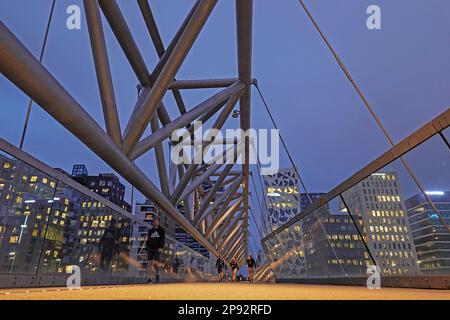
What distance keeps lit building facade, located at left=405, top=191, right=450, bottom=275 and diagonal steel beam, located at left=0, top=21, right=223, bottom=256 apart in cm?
607

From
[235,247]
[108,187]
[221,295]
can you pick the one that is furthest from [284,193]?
[221,295]

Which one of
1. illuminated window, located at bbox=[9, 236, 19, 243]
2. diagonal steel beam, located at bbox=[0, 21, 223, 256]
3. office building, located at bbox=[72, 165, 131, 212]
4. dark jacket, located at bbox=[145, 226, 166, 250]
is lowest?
illuminated window, located at bbox=[9, 236, 19, 243]

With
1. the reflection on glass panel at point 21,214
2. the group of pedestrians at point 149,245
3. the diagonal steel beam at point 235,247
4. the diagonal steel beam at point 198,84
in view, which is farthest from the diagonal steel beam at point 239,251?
the reflection on glass panel at point 21,214

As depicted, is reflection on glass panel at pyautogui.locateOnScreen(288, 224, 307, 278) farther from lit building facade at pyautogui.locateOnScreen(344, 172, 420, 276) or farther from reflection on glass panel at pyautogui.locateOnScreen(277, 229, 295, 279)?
lit building facade at pyautogui.locateOnScreen(344, 172, 420, 276)

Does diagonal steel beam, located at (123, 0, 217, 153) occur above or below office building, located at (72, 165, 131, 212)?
below

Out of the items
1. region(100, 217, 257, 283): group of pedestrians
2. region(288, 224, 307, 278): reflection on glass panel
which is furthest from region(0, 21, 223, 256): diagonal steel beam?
region(288, 224, 307, 278): reflection on glass panel

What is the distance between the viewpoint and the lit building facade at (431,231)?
4637mm

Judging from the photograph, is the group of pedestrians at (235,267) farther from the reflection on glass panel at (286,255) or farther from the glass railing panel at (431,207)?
the glass railing panel at (431,207)

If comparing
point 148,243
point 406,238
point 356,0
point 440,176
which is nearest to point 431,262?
point 406,238

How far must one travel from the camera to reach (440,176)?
4613mm

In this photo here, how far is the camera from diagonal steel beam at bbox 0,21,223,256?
13.1 feet

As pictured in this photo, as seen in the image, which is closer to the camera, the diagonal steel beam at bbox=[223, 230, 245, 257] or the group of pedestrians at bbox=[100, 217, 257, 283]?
the group of pedestrians at bbox=[100, 217, 257, 283]
